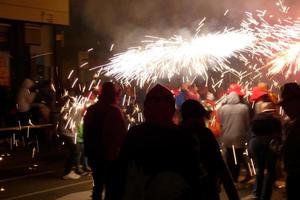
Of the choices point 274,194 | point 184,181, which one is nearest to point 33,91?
point 274,194

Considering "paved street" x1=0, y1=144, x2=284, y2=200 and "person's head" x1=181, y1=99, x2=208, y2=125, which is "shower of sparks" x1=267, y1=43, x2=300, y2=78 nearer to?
"paved street" x1=0, y1=144, x2=284, y2=200

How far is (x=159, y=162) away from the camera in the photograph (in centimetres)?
383

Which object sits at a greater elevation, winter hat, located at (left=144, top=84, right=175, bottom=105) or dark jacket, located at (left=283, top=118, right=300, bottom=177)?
winter hat, located at (left=144, top=84, right=175, bottom=105)

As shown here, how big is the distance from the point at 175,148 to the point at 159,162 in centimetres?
14

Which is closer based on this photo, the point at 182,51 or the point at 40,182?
the point at 40,182

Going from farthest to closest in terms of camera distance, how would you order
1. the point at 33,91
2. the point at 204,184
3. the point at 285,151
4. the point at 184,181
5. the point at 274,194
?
the point at 33,91
the point at 274,194
the point at 285,151
the point at 204,184
the point at 184,181

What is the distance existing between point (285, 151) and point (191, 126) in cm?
86

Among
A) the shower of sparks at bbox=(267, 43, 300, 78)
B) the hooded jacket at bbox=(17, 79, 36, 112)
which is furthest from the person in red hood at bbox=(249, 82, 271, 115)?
the hooded jacket at bbox=(17, 79, 36, 112)

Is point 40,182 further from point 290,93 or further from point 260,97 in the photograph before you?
point 290,93

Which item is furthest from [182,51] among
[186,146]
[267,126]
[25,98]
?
[186,146]

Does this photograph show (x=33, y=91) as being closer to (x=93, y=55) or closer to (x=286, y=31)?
(x=93, y=55)

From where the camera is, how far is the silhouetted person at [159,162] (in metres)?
3.79

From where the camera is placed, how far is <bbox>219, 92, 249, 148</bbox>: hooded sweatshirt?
980cm

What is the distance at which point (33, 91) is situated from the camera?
16.4m
